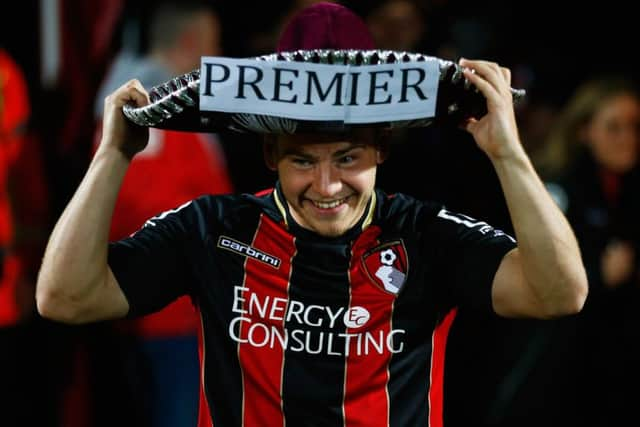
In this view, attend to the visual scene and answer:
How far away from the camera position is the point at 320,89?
83.7 inches

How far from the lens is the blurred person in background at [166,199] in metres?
3.94

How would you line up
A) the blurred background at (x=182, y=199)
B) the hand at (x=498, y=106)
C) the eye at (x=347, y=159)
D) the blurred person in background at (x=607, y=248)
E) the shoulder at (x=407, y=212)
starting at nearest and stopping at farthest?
1. the hand at (x=498, y=106)
2. the eye at (x=347, y=159)
3. the shoulder at (x=407, y=212)
4. the blurred background at (x=182, y=199)
5. the blurred person in background at (x=607, y=248)

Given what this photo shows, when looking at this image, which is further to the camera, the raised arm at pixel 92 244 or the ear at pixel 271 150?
the ear at pixel 271 150

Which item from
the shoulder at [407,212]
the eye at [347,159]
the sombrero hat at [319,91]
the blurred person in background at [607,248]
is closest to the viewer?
the sombrero hat at [319,91]

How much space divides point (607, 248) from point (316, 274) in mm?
2107

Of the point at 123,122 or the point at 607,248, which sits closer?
the point at 123,122

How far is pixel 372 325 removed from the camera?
7.77 ft

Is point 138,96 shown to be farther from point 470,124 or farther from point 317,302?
point 470,124

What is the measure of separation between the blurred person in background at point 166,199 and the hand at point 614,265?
1322 mm

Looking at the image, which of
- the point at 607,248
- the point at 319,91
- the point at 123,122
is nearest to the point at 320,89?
the point at 319,91

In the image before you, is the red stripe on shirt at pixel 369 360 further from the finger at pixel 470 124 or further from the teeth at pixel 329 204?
the finger at pixel 470 124

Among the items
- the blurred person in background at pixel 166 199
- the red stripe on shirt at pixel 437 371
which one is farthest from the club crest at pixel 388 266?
the blurred person in background at pixel 166 199

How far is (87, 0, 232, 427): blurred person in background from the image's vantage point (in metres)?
3.94

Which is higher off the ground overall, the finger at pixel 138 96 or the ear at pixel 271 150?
the finger at pixel 138 96
